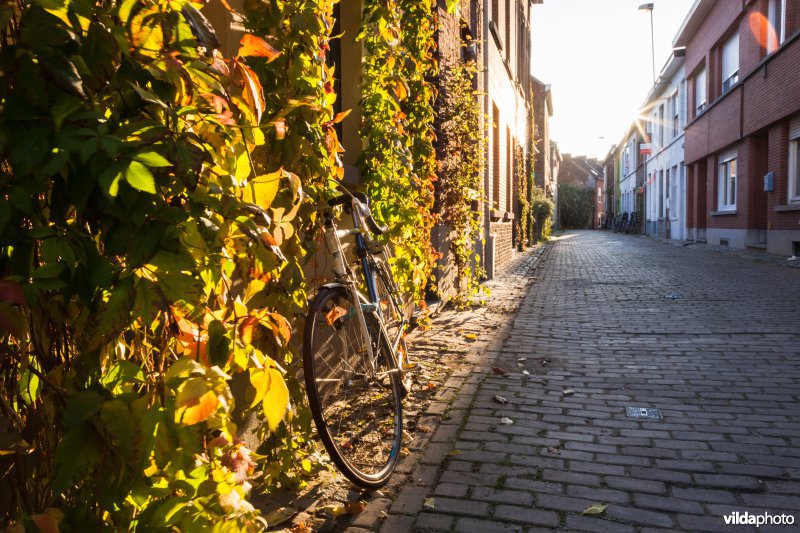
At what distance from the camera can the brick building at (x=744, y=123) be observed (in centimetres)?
1458

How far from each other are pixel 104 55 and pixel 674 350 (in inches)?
207

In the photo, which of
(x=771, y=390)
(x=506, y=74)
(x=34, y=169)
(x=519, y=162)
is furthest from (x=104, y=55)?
(x=519, y=162)

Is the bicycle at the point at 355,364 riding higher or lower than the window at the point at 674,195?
lower

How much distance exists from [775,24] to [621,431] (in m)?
16.1

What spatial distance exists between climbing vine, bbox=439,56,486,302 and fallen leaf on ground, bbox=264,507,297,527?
5.09 metres

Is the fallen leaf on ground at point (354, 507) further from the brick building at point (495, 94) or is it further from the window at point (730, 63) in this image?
the window at point (730, 63)

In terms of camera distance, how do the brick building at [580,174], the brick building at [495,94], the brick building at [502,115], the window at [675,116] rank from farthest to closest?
the brick building at [580,174] → the window at [675,116] → the brick building at [502,115] → the brick building at [495,94]

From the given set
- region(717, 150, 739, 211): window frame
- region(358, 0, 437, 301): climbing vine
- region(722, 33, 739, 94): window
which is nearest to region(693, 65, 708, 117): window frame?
region(722, 33, 739, 94): window

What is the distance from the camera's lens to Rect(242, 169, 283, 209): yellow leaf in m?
1.84

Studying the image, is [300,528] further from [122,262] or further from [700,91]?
[700,91]

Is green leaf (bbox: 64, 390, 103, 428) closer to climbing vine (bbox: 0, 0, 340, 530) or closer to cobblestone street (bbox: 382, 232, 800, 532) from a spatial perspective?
climbing vine (bbox: 0, 0, 340, 530)

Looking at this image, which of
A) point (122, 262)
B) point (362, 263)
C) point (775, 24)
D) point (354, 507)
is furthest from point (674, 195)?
point (122, 262)

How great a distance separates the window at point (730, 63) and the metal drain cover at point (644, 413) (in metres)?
18.5

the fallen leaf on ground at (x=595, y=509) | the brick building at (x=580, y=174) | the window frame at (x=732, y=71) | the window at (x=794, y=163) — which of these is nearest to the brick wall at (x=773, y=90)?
→ the window at (x=794, y=163)
